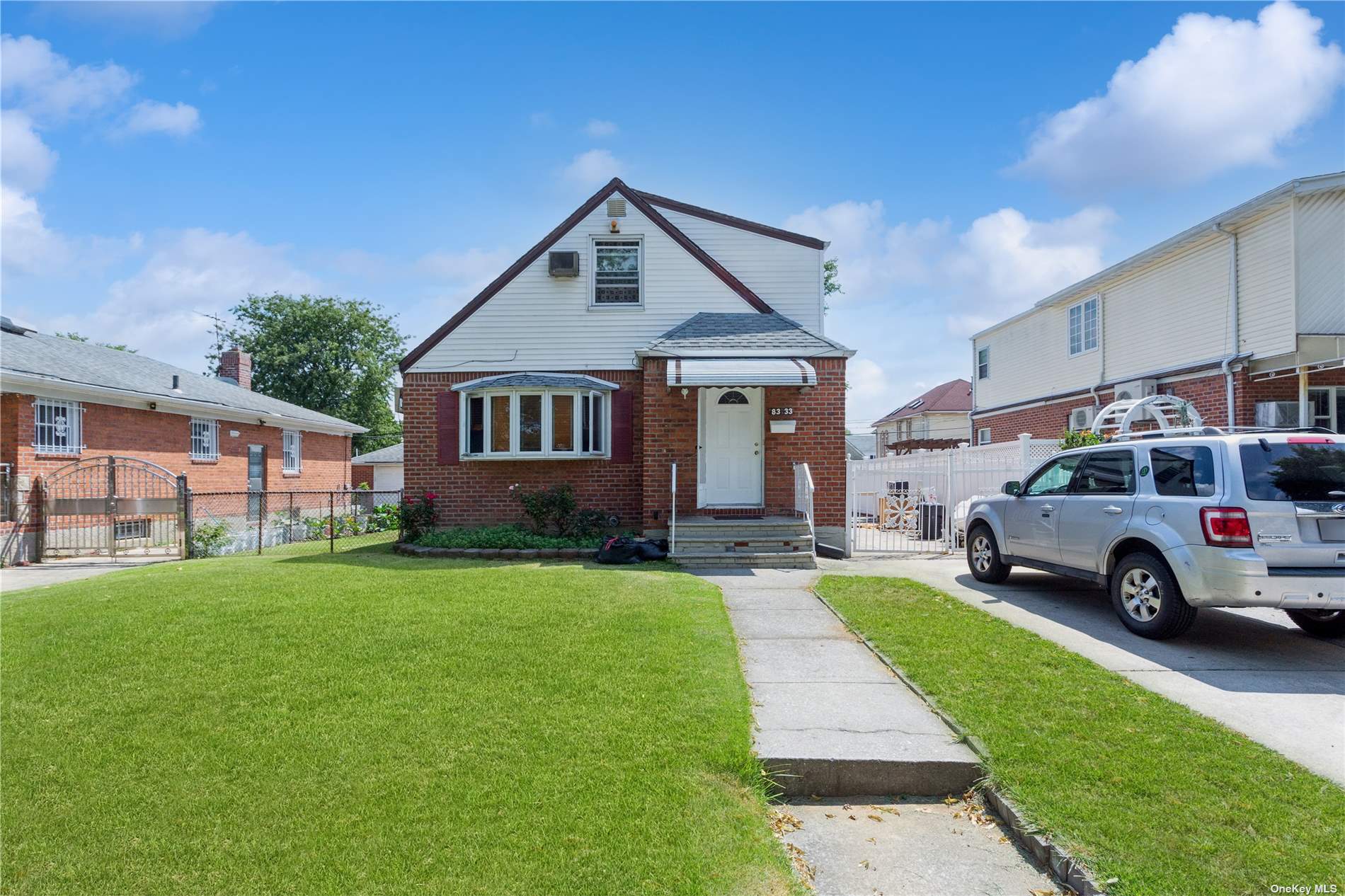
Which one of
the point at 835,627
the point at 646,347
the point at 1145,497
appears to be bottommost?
the point at 835,627

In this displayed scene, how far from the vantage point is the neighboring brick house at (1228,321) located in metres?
12.4

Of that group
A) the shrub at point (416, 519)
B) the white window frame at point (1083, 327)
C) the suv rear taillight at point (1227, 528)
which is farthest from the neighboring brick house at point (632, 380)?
the white window frame at point (1083, 327)

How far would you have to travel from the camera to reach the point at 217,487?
2062 cm

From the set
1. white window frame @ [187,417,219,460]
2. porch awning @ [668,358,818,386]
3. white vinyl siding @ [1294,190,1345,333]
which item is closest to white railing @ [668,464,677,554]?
porch awning @ [668,358,818,386]

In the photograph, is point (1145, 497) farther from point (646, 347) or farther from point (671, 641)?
point (646, 347)

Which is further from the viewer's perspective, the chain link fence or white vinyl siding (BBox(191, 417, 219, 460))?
white vinyl siding (BBox(191, 417, 219, 460))

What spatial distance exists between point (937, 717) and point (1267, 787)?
1.59m

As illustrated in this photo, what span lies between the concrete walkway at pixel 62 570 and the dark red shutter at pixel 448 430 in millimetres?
5428

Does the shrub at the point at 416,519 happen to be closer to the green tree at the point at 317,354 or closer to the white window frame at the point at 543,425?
the white window frame at the point at 543,425

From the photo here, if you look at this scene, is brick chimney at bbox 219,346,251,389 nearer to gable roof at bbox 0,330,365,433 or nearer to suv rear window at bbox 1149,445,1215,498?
gable roof at bbox 0,330,365,433

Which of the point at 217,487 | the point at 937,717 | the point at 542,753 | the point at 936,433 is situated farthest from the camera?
the point at 936,433

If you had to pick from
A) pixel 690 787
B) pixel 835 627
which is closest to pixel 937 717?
pixel 690 787

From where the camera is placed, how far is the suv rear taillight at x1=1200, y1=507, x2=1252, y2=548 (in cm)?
551

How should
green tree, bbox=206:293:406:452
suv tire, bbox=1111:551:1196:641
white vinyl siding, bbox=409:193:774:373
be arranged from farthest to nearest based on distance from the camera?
green tree, bbox=206:293:406:452 < white vinyl siding, bbox=409:193:774:373 < suv tire, bbox=1111:551:1196:641
